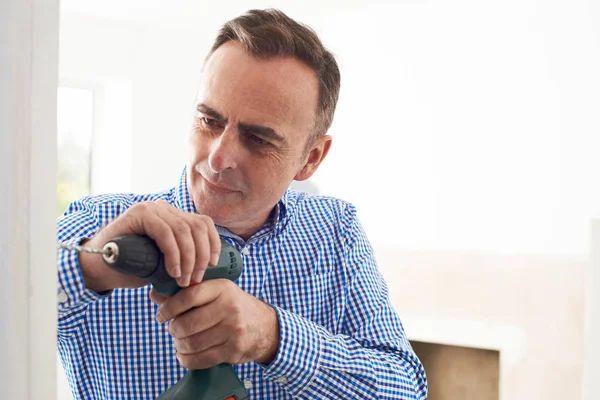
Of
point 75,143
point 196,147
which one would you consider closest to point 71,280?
point 196,147

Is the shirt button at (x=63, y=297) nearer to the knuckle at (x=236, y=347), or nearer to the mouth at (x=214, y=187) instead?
the knuckle at (x=236, y=347)

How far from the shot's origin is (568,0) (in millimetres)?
2572

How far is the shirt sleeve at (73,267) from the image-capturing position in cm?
65

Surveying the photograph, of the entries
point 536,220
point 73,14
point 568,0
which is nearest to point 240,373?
point 536,220

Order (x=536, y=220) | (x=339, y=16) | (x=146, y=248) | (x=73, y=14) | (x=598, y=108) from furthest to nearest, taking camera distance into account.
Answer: (x=339, y=16), (x=73, y=14), (x=536, y=220), (x=598, y=108), (x=146, y=248)

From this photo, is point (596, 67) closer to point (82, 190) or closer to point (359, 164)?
point (359, 164)

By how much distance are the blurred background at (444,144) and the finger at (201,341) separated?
220 centimetres

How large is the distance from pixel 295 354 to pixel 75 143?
3106 mm

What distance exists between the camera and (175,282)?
63 cm

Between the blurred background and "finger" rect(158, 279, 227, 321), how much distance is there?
7.32ft

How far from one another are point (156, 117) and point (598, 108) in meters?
2.39

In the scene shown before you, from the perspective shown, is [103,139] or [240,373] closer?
[240,373]

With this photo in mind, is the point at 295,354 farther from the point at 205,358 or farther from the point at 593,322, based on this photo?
the point at 593,322

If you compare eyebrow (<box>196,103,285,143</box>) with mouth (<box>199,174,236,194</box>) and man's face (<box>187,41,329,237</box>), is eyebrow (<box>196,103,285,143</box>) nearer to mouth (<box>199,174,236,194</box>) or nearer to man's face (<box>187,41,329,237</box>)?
man's face (<box>187,41,329,237</box>)
